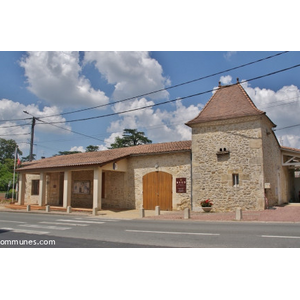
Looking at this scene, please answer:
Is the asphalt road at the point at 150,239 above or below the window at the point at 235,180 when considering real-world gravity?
below

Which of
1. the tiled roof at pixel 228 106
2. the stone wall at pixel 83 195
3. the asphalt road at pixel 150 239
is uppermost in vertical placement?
the tiled roof at pixel 228 106

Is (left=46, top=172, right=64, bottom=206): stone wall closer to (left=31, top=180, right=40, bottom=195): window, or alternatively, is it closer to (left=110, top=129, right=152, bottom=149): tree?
(left=31, top=180, right=40, bottom=195): window

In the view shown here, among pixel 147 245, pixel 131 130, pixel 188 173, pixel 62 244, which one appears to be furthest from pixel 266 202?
pixel 131 130

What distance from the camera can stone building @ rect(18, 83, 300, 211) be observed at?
1496cm

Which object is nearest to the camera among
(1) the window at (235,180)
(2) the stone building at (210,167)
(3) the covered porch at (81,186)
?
(2) the stone building at (210,167)

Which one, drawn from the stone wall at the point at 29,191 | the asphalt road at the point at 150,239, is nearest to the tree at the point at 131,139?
the stone wall at the point at 29,191

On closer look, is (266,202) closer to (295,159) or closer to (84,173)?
(295,159)

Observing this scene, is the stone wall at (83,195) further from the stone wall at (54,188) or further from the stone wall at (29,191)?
the stone wall at (29,191)

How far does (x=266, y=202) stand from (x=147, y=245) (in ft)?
33.2

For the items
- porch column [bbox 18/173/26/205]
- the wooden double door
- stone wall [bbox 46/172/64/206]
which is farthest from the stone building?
stone wall [bbox 46/172/64/206]

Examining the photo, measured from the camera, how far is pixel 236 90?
1702cm

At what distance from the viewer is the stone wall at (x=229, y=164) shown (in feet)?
48.3

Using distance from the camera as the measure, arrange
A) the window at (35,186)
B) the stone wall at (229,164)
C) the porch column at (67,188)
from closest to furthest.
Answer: the stone wall at (229,164)
the porch column at (67,188)
the window at (35,186)

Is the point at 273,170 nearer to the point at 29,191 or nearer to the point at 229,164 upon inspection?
the point at 229,164
